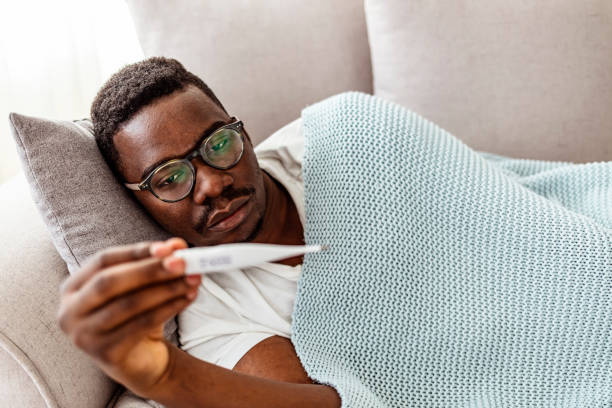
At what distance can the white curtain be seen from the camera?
1585 millimetres

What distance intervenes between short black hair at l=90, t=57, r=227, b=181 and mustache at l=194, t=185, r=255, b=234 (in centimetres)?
19

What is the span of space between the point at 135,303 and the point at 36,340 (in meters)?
0.39

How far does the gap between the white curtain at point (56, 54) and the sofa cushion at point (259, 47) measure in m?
0.46

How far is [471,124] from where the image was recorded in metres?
1.37

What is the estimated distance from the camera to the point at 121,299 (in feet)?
1.86

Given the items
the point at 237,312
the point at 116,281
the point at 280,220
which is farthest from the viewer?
the point at 280,220

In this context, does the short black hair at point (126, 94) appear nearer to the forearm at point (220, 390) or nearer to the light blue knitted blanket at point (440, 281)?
the light blue knitted blanket at point (440, 281)

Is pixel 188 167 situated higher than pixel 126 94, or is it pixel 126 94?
pixel 126 94

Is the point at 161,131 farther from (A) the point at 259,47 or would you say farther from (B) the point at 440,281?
(B) the point at 440,281

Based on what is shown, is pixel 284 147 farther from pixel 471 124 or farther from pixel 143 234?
pixel 471 124

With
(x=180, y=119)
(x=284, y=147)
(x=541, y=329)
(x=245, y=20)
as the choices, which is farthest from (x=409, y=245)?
(x=245, y=20)

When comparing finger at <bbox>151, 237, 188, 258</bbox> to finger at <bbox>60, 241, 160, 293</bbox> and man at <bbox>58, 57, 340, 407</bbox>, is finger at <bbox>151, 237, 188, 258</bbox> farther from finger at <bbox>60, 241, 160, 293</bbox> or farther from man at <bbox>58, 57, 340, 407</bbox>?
man at <bbox>58, 57, 340, 407</bbox>

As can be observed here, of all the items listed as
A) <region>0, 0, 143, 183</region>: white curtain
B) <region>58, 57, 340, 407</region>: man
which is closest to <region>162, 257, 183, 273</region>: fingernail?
<region>58, 57, 340, 407</region>: man

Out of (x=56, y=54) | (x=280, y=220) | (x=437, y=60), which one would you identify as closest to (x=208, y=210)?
(x=280, y=220)
